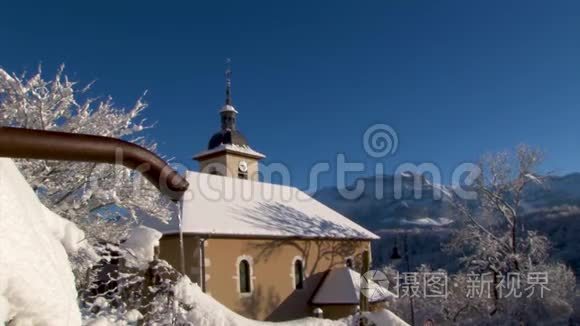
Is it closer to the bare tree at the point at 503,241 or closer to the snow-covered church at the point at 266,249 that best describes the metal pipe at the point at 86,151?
the snow-covered church at the point at 266,249

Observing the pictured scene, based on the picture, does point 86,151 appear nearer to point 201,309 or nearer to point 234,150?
point 201,309

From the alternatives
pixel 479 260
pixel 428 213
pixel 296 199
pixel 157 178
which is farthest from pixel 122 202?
pixel 428 213

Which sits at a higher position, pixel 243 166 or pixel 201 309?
pixel 243 166

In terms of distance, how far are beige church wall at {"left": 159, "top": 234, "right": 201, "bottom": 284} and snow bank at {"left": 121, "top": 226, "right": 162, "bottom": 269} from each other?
10.2 meters

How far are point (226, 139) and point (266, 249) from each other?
10.8 meters

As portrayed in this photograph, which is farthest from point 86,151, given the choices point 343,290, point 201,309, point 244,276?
point 343,290

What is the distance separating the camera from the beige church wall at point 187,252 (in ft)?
55.0

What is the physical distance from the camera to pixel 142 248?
6.69 m

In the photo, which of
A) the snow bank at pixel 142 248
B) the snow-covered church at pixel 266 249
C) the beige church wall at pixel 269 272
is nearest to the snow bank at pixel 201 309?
the snow bank at pixel 142 248

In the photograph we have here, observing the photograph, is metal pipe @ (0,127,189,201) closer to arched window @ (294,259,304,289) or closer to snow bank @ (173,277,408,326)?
snow bank @ (173,277,408,326)

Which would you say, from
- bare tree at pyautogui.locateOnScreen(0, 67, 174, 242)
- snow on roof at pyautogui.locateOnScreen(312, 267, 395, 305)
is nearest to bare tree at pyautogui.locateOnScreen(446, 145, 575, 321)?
snow on roof at pyautogui.locateOnScreen(312, 267, 395, 305)

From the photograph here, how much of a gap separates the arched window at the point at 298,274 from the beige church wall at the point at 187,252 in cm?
539

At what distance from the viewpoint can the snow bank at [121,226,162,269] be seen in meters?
6.67

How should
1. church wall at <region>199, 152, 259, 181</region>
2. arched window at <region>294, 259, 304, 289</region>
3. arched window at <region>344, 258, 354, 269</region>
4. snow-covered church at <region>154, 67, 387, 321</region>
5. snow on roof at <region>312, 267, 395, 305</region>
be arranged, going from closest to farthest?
snow-covered church at <region>154, 67, 387, 321</region>, snow on roof at <region>312, 267, 395, 305</region>, arched window at <region>294, 259, 304, 289</region>, arched window at <region>344, 258, 354, 269</region>, church wall at <region>199, 152, 259, 181</region>
